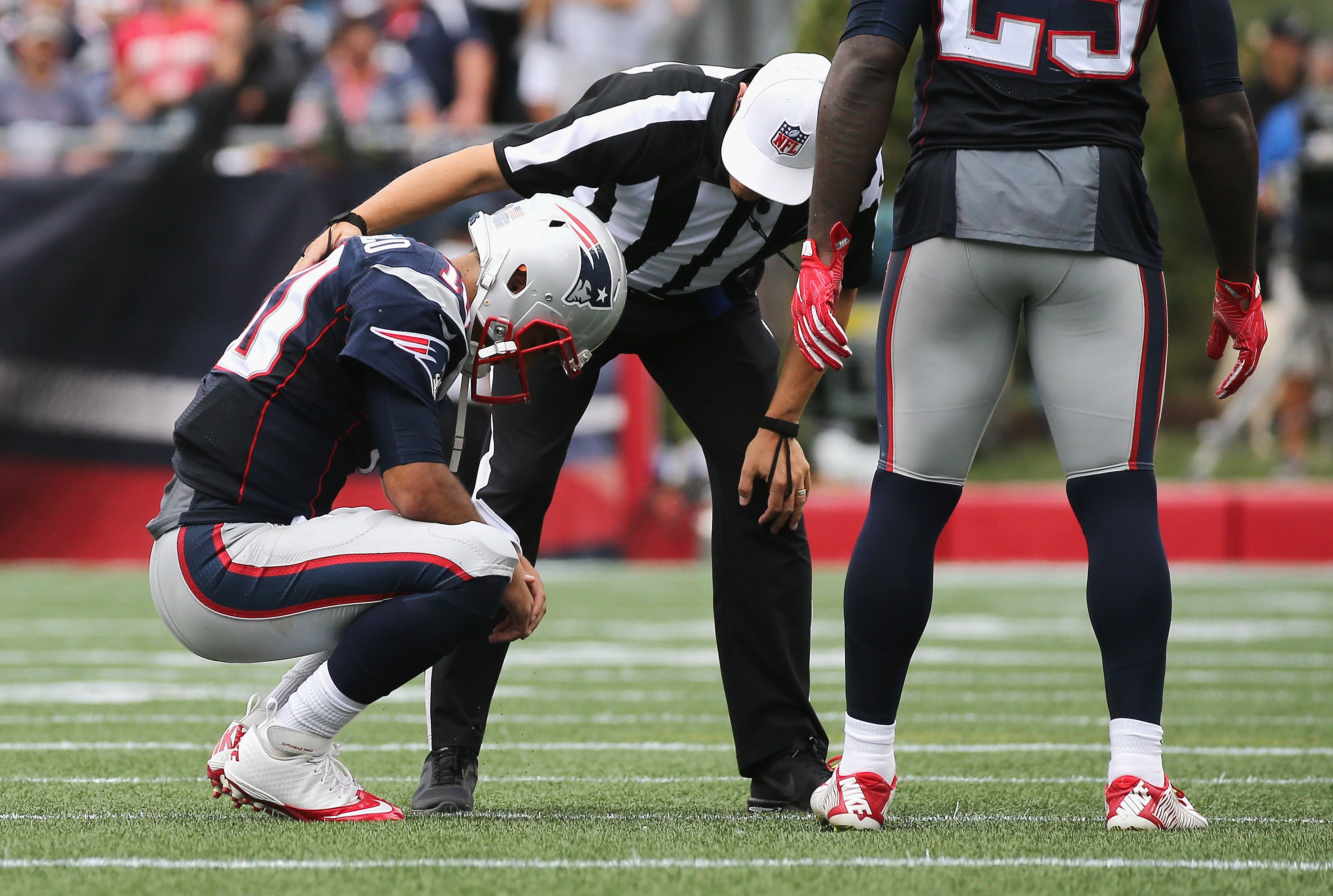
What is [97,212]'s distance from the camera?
9.79 m

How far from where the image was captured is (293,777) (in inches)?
126

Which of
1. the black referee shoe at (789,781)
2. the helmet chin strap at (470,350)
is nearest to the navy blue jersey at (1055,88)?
the helmet chin strap at (470,350)

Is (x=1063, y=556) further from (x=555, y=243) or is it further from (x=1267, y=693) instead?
(x=555, y=243)

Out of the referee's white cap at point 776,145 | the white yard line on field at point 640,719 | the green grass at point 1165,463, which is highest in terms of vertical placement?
the referee's white cap at point 776,145

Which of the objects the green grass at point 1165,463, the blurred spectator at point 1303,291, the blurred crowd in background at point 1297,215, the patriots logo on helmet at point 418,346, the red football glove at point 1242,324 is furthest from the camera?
the green grass at point 1165,463

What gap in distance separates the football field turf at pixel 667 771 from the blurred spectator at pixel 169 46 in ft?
17.2

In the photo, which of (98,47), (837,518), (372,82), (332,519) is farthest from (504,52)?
(332,519)

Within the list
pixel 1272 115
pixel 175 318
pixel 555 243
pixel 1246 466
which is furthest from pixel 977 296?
pixel 1246 466

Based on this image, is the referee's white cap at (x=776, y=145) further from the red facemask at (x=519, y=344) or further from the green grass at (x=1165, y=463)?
the green grass at (x=1165, y=463)

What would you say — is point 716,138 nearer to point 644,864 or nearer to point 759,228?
point 759,228

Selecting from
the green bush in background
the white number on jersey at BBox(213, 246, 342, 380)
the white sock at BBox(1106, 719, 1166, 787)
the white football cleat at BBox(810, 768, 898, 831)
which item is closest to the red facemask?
the white number on jersey at BBox(213, 246, 342, 380)

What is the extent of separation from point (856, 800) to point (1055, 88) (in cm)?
137

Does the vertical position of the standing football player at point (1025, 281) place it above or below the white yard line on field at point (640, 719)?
above

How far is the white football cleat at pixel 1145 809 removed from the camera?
9.95ft
